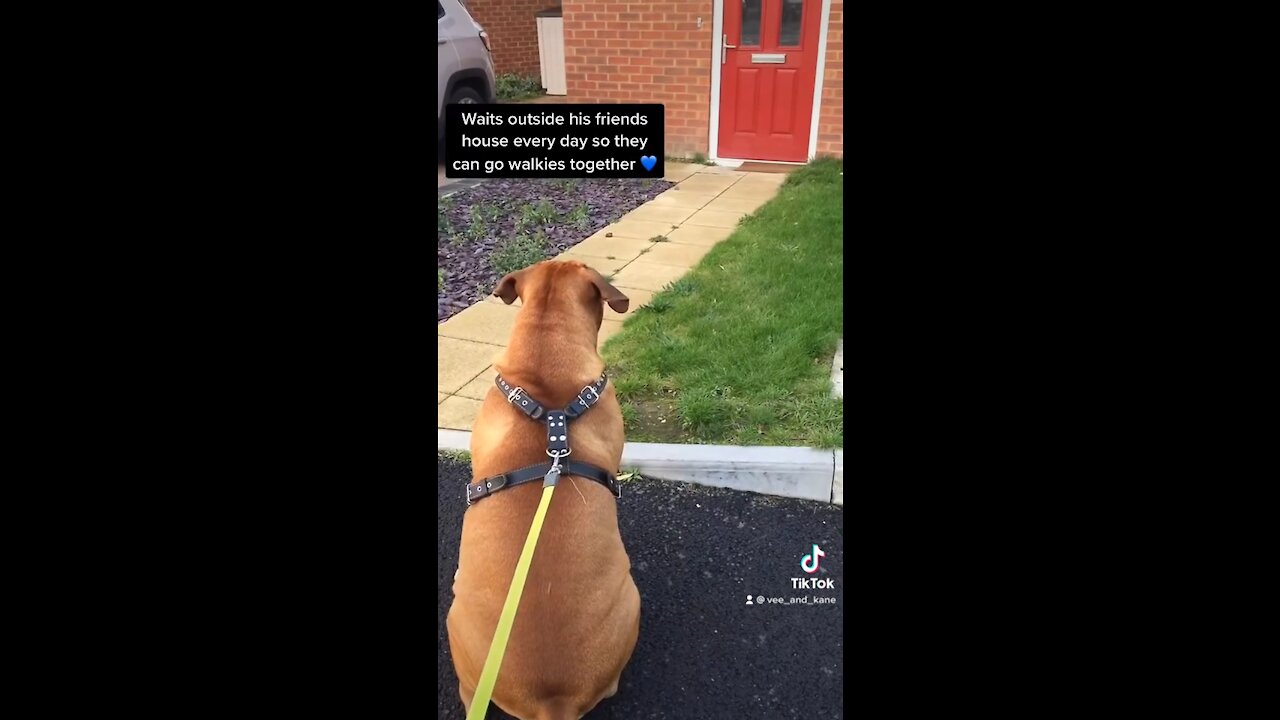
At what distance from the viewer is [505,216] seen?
2.41 m

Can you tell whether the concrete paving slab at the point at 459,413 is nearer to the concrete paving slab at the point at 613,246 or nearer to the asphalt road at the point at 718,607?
the asphalt road at the point at 718,607

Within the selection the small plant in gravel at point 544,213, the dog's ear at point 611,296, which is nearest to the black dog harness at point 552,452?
the dog's ear at point 611,296

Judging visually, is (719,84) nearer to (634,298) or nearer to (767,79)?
(767,79)

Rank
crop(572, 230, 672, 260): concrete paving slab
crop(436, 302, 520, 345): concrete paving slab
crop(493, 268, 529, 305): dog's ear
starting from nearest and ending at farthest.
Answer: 1. crop(493, 268, 529, 305): dog's ear
2. crop(436, 302, 520, 345): concrete paving slab
3. crop(572, 230, 672, 260): concrete paving slab

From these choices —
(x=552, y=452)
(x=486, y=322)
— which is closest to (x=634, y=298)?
(x=486, y=322)

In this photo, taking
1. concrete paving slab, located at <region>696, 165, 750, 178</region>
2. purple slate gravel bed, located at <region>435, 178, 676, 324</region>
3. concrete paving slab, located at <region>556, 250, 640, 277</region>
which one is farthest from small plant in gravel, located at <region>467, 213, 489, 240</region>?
concrete paving slab, located at <region>696, 165, 750, 178</region>

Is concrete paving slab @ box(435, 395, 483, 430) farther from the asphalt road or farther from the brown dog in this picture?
the brown dog

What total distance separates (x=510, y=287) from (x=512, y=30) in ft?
3.33

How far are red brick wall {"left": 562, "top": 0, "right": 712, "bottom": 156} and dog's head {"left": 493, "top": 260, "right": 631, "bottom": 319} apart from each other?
55cm

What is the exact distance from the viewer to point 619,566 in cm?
175

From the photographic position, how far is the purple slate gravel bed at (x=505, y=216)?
215 cm

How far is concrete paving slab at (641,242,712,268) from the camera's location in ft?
11.6

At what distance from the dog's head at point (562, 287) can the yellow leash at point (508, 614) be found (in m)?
0.60

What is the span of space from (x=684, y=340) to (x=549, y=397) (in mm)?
1491
